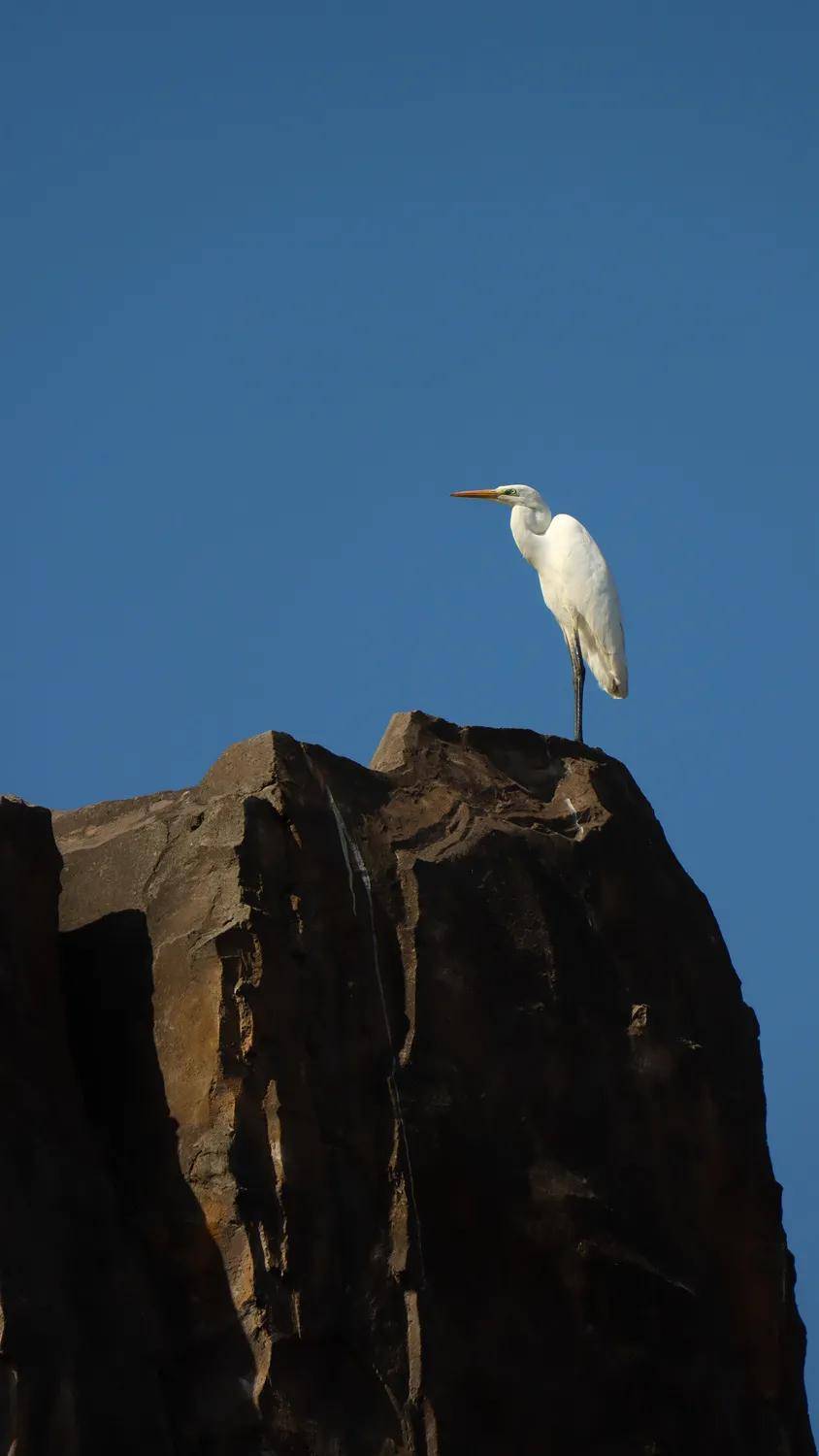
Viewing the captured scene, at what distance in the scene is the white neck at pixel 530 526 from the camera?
1577cm

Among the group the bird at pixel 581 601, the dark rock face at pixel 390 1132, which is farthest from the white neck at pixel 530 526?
the dark rock face at pixel 390 1132

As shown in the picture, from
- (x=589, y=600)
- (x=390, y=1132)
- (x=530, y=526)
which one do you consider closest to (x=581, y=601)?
(x=589, y=600)

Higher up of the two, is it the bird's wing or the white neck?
the white neck

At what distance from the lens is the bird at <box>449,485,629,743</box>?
48.1ft

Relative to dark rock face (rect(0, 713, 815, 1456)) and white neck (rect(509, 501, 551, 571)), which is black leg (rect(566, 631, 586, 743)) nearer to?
white neck (rect(509, 501, 551, 571))

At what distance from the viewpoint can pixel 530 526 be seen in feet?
52.2

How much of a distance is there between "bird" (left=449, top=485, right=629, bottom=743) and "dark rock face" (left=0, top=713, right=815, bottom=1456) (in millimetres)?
4991

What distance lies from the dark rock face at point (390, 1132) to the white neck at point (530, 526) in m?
6.22

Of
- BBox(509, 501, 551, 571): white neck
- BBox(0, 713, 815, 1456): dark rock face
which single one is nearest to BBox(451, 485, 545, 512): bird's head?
BBox(509, 501, 551, 571): white neck

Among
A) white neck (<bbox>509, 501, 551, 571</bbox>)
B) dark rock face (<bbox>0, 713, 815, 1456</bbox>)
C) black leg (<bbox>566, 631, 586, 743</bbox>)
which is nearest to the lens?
dark rock face (<bbox>0, 713, 815, 1456</bbox>)

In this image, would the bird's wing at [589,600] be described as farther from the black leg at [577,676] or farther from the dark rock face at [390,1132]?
the dark rock face at [390,1132]

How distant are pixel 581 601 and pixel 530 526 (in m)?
1.37

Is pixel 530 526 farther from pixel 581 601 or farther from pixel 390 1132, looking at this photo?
pixel 390 1132

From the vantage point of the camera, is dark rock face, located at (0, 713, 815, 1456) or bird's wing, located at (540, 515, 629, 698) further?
bird's wing, located at (540, 515, 629, 698)
